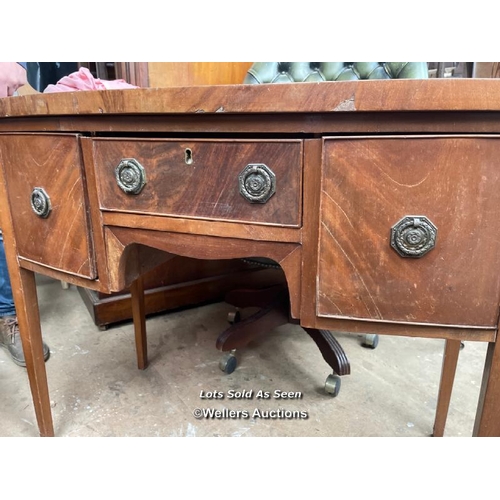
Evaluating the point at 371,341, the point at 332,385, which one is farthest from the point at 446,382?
the point at 371,341

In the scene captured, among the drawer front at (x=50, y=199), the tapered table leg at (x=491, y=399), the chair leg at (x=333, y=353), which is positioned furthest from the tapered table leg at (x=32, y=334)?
the tapered table leg at (x=491, y=399)

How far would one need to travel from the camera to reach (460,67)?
174 centimetres

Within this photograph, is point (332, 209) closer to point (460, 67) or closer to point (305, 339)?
point (305, 339)

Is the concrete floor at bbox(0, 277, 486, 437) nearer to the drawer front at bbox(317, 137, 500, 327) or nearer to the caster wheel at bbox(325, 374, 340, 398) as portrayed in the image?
the caster wheel at bbox(325, 374, 340, 398)

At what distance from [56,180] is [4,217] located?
0.20 metres

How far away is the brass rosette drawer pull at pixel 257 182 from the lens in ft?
1.78

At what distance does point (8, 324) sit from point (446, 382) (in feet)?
4.65

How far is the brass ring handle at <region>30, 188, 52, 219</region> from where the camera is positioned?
2.33 ft

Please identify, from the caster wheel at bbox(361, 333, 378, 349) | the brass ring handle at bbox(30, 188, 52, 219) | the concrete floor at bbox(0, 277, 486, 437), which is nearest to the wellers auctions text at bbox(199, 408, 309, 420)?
the concrete floor at bbox(0, 277, 486, 437)

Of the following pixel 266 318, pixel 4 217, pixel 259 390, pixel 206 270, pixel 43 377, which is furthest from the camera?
pixel 206 270

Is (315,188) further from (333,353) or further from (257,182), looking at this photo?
(333,353)

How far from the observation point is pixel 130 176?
619 millimetres

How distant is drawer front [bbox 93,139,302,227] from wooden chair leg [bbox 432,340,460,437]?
2.13 feet
